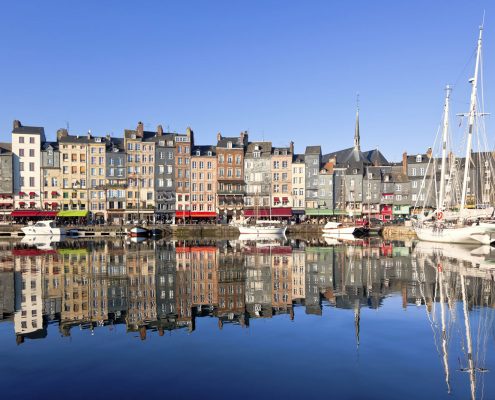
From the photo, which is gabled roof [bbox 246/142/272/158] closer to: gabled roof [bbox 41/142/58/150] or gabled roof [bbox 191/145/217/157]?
gabled roof [bbox 191/145/217/157]

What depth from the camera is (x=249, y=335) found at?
1397 cm

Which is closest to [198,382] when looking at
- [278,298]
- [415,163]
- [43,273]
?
[278,298]

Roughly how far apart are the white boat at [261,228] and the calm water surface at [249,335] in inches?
1720

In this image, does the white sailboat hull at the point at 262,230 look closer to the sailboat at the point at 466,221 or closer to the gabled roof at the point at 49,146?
the sailboat at the point at 466,221

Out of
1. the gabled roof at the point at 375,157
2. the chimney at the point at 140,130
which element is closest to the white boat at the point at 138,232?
the chimney at the point at 140,130

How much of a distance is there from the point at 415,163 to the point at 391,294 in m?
70.6

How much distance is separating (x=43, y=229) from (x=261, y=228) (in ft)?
109

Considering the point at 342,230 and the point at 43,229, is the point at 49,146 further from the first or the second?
the point at 342,230

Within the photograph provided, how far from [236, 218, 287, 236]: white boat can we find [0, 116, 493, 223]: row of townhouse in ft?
24.0

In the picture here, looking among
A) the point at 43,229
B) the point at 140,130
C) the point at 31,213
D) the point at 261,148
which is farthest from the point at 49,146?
the point at 261,148

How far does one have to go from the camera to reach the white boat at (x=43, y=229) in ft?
219

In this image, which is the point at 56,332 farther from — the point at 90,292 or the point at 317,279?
the point at 317,279

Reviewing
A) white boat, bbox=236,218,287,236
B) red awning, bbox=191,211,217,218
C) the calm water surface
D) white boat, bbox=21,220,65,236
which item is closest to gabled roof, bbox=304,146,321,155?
white boat, bbox=236,218,287,236

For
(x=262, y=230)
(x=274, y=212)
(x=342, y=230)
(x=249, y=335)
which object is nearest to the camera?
(x=249, y=335)
